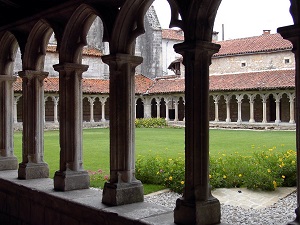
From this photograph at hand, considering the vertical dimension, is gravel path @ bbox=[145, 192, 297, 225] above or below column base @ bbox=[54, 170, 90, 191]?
below

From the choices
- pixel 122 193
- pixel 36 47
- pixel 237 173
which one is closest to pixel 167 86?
pixel 237 173

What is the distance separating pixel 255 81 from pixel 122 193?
25718 millimetres

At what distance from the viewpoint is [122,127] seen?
4059 millimetres

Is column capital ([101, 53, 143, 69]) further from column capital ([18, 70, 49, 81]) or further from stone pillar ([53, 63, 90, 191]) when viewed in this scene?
column capital ([18, 70, 49, 81])

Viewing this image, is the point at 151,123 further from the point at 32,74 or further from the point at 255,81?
the point at 32,74

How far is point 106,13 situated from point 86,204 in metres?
1.88

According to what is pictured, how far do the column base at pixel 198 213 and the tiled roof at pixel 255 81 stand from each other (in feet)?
77.4

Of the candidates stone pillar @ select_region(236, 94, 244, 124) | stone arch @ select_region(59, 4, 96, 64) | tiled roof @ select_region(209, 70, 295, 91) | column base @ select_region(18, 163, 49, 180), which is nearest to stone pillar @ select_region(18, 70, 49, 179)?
column base @ select_region(18, 163, 49, 180)

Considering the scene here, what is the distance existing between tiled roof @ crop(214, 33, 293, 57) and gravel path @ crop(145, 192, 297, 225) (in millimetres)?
24125

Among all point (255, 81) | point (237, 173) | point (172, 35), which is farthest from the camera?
point (172, 35)

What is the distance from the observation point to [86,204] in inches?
158

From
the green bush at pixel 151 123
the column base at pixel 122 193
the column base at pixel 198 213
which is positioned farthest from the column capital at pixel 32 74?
the green bush at pixel 151 123

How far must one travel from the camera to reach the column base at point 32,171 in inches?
209

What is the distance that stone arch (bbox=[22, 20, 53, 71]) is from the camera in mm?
5242
